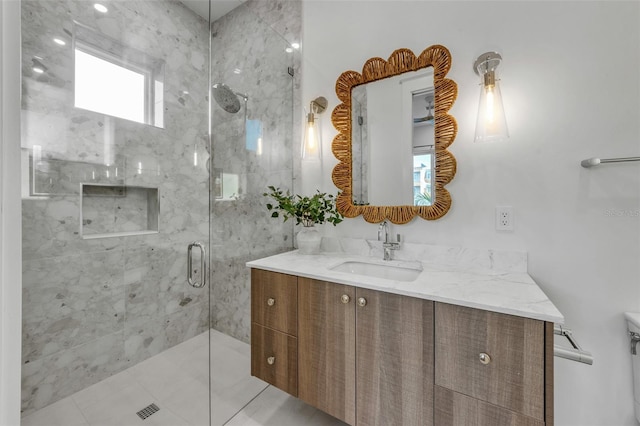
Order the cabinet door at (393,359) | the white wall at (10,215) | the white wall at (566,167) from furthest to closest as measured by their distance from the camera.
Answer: the white wall at (566,167), the cabinet door at (393,359), the white wall at (10,215)

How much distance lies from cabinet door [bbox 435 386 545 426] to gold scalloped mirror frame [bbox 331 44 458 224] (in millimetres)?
825

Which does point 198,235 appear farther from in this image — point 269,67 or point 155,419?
point 269,67

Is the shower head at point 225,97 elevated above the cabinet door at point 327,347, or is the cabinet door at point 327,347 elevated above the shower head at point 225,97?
the shower head at point 225,97

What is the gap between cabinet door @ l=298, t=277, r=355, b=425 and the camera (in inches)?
44.1

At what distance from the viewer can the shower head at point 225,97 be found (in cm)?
165

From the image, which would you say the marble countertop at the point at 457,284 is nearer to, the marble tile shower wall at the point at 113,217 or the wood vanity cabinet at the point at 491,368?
the wood vanity cabinet at the point at 491,368

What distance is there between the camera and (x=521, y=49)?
1.23 m

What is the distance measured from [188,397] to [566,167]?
2.28m

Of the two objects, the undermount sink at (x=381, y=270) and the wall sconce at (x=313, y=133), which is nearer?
the undermount sink at (x=381, y=270)

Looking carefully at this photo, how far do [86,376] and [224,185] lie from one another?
1364 millimetres

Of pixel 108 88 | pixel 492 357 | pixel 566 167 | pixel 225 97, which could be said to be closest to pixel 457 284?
pixel 492 357

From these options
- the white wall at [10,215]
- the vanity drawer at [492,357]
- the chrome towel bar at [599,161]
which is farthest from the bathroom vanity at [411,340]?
the white wall at [10,215]

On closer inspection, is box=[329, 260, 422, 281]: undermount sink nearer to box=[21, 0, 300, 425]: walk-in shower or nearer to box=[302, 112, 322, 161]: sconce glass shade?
box=[21, 0, 300, 425]: walk-in shower

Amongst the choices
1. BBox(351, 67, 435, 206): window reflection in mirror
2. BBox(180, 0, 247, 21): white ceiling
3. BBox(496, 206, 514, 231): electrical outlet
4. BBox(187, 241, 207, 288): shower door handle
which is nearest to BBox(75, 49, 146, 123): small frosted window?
BBox(180, 0, 247, 21): white ceiling
